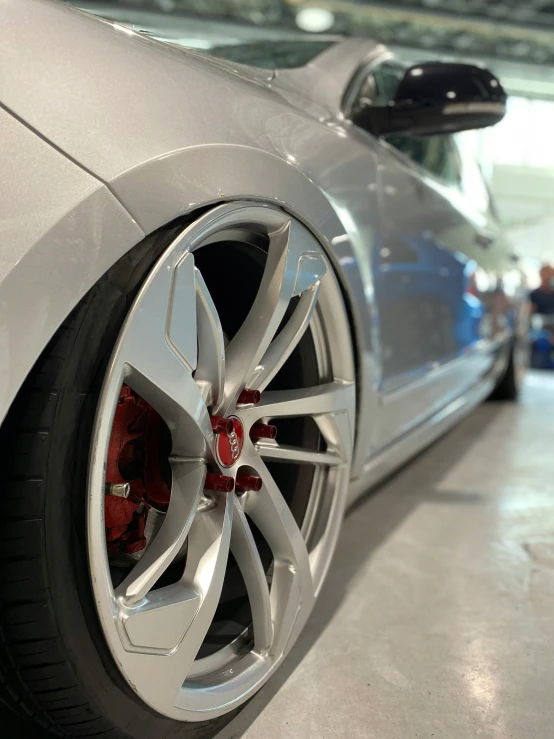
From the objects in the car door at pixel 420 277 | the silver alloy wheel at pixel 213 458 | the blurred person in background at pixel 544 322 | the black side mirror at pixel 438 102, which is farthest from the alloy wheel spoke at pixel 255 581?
the blurred person in background at pixel 544 322

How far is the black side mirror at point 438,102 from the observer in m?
1.34

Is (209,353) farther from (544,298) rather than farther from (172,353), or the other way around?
(544,298)

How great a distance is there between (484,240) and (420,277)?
1.01 meters

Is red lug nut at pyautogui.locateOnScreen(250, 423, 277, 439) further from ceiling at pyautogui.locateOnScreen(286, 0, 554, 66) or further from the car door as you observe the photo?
ceiling at pyautogui.locateOnScreen(286, 0, 554, 66)

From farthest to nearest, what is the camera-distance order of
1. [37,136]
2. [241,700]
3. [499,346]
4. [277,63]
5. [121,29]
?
[499,346] → [277,63] → [241,700] → [121,29] → [37,136]

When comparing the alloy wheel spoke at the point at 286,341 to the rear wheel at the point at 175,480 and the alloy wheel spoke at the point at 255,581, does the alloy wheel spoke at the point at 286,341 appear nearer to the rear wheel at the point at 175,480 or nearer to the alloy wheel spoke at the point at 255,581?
the rear wheel at the point at 175,480

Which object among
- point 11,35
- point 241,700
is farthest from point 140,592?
point 11,35

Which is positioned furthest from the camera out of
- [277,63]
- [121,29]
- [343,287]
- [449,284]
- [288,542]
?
[449,284]

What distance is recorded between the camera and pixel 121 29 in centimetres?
76

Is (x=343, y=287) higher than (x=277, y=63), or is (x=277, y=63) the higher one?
(x=277, y=63)

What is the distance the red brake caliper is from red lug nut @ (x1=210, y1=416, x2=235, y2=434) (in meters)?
0.09

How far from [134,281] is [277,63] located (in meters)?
0.88

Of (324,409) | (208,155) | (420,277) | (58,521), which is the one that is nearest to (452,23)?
(420,277)

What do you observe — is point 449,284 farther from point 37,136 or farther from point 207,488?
point 37,136
